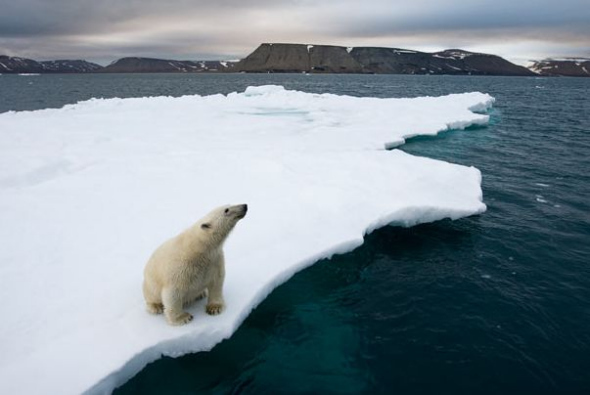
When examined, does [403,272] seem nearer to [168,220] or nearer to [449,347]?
[449,347]

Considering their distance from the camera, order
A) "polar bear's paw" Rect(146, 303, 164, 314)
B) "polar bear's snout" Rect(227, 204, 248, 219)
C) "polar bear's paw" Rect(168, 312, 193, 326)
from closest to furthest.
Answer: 1. "polar bear's snout" Rect(227, 204, 248, 219)
2. "polar bear's paw" Rect(168, 312, 193, 326)
3. "polar bear's paw" Rect(146, 303, 164, 314)

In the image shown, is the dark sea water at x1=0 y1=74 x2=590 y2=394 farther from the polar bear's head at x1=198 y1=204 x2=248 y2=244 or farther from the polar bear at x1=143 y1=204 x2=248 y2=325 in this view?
the polar bear's head at x1=198 y1=204 x2=248 y2=244

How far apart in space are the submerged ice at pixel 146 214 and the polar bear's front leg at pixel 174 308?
0.09m

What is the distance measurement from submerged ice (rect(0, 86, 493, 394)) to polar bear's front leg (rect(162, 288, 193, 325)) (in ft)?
0.30

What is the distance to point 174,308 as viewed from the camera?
4.54m

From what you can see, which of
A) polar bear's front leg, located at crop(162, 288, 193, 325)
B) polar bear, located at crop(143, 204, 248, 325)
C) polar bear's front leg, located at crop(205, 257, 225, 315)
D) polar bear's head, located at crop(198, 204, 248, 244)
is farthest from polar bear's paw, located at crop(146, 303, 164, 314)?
polar bear's head, located at crop(198, 204, 248, 244)

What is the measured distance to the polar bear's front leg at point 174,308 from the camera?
4438mm

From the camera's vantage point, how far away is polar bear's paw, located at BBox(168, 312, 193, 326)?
4.61m

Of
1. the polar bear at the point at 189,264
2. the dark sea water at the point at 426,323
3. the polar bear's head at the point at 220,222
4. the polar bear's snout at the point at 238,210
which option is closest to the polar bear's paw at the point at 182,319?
the polar bear at the point at 189,264

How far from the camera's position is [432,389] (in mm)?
4812

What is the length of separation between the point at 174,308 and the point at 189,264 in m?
0.58

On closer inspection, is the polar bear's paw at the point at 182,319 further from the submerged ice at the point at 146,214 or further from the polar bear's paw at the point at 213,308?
the polar bear's paw at the point at 213,308

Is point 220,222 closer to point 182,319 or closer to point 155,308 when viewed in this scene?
point 182,319

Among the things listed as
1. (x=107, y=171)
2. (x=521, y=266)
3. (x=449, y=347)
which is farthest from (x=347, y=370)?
(x=107, y=171)
